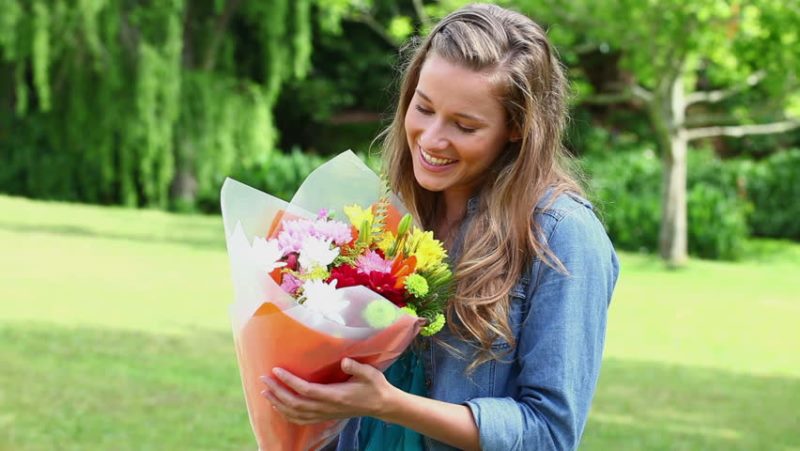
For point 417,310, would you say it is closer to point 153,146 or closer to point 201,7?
point 153,146

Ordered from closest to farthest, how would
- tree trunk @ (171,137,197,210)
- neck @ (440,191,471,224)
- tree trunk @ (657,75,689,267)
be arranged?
neck @ (440,191,471,224) → tree trunk @ (657,75,689,267) → tree trunk @ (171,137,197,210)

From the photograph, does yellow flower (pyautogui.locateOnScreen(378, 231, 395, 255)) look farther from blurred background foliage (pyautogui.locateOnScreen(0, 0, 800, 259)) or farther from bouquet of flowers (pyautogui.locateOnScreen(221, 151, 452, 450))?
blurred background foliage (pyautogui.locateOnScreen(0, 0, 800, 259))

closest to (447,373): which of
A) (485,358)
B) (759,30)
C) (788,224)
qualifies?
(485,358)

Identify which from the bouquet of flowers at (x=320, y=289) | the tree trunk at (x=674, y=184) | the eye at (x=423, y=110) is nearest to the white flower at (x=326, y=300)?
the bouquet of flowers at (x=320, y=289)

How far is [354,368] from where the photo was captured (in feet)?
6.06

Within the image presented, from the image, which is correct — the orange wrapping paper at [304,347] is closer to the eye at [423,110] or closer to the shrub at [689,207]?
the eye at [423,110]

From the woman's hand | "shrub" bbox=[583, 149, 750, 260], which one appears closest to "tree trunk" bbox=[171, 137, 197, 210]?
"shrub" bbox=[583, 149, 750, 260]

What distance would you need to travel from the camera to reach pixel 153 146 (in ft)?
60.3

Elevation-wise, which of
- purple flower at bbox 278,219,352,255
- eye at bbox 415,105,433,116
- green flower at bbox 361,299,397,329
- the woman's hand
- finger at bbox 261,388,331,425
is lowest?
finger at bbox 261,388,331,425

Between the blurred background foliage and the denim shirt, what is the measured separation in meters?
11.0

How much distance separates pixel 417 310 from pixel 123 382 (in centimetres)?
564

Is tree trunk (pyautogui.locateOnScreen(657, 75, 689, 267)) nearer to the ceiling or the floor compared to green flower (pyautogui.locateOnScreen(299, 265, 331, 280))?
nearer to the floor

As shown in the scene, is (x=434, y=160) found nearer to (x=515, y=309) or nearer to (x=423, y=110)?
(x=423, y=110)

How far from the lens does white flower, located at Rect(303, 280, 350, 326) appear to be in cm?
184
